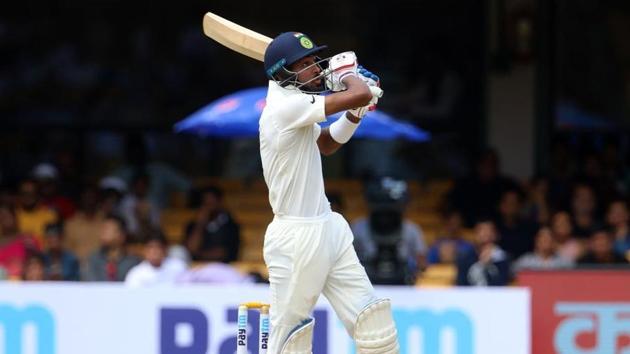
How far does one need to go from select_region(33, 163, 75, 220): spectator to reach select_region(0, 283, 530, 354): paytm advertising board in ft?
11.3

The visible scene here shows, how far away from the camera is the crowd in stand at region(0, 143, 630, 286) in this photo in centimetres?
1105

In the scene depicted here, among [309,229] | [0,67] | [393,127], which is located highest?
A: [0,67]

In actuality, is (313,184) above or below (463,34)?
below

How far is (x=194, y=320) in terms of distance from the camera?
1003 cm

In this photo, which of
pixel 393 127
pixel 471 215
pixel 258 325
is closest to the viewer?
pixel 258 325

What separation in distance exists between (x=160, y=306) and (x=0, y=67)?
6.35m

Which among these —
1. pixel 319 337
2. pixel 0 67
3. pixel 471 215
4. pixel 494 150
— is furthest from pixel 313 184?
pixel 0 67

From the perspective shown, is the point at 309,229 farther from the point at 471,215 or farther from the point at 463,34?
the point at 463,34

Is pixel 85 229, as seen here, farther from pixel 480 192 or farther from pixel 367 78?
pixel 367 78

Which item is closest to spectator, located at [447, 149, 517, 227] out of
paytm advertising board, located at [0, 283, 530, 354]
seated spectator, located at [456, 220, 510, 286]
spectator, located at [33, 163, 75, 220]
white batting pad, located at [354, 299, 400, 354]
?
seated spectator, located at [456, 220, 510, 286]

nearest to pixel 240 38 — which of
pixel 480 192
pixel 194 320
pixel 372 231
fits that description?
pixel 194 320

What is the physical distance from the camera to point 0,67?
51.4ft

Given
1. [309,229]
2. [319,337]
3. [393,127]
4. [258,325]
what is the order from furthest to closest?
1. [393,127]
2. [319,337]
3. [258,325]
4. [309,229]

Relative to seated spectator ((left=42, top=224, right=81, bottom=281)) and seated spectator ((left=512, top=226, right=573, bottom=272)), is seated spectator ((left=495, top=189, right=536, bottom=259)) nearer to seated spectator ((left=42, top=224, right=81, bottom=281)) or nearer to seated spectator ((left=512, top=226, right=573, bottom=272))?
seated spectator ((left=512, top=226, right=573, bottom=272))
